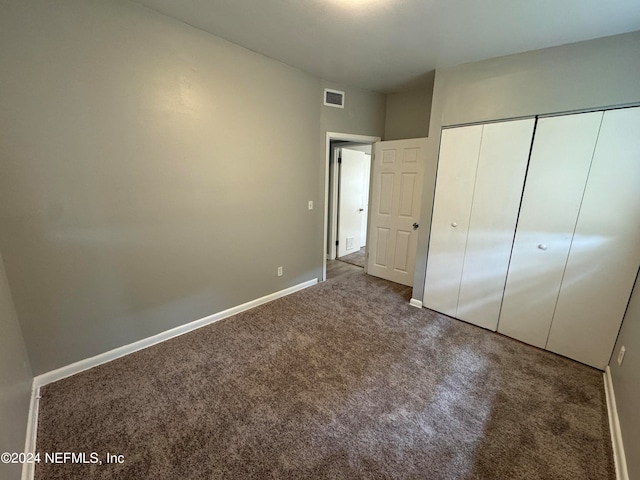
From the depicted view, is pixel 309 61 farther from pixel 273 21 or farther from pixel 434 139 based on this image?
pixel 434 139

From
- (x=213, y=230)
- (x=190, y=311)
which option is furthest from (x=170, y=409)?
(x=213, y=230)

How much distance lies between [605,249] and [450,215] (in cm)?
112

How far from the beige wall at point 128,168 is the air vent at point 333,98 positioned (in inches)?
12.5

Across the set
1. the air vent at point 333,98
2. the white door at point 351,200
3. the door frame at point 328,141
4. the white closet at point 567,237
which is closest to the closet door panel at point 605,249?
the white closet at point 567,237

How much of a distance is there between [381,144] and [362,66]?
1.07m

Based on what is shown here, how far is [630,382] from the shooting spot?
1504mm

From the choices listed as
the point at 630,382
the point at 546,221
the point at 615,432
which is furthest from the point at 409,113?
the point at 615,432

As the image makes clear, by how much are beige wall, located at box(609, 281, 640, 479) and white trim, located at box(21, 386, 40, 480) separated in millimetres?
2782

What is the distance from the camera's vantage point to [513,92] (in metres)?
2.20

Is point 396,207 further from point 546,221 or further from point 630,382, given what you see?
point 630,382

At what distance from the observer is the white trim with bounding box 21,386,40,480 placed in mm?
1222

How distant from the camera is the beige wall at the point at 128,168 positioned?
155 centimetres

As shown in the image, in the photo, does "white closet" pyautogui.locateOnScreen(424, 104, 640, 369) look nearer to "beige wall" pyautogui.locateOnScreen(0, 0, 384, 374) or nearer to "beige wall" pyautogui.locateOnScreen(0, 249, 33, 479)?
"beige wall" pyautogui.locateOnScreen(0, 0, 384, 374)

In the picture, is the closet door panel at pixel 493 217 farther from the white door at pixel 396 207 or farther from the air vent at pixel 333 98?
the air vent at pixel 333 98
